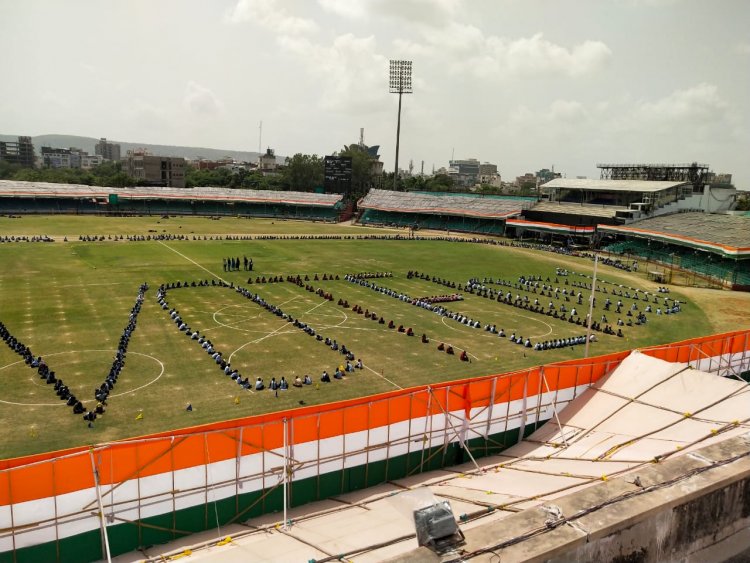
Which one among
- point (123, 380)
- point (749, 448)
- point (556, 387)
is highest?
point (749, 448)

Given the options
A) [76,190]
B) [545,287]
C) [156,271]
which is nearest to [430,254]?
[545,287]

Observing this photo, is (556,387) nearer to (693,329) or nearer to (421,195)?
(693,329)

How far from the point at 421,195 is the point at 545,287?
282ft

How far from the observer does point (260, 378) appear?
3198 centimetres

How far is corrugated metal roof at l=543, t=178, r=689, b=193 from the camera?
4168 inches

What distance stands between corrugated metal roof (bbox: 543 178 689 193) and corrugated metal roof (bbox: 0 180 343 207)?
5532 cm

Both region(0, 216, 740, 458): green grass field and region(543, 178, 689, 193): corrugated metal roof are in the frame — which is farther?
region(543, 178, 689, 193): corrugated metal roof

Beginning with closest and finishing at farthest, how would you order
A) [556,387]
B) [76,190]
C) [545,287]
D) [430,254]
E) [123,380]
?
[556,387]
[123,380]
[545,287]
[430,254]
[76,190]

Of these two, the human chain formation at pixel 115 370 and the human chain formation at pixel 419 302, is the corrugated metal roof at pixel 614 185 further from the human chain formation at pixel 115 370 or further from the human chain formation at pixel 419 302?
the human chain formation at pixel 115 370

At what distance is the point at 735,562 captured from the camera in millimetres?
10523

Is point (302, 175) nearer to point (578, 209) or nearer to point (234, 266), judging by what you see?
point (578, 209)

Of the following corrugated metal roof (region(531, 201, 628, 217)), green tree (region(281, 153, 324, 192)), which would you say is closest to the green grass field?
corrugated metal roof (region(531, 201, 628, 217))

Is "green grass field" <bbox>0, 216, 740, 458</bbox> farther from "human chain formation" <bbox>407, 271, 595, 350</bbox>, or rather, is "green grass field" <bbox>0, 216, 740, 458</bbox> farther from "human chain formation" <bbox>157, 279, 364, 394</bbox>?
"human chain formation" <bbox>407, 271, 595, 350</bbox>

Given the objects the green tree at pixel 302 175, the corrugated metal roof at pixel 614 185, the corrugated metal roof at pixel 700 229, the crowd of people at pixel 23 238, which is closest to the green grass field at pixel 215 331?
the crowd of people at pixel 23 238
